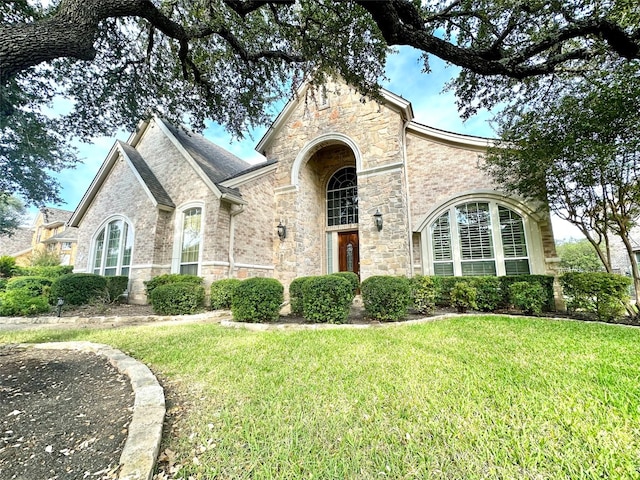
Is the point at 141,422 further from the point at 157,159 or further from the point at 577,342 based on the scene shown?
the point at 157,159

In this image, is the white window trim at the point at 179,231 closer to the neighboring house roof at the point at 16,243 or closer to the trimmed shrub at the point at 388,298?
the trimmed shrub at the point at 388,298

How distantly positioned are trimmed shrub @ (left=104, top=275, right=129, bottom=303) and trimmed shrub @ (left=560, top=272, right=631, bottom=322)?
1281 cm

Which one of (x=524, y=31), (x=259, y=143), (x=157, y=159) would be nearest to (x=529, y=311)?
(x=524, y=31)

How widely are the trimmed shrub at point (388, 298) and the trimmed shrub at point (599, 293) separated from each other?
3.88m

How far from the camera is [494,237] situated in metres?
7.96

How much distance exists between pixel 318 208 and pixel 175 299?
21.6 ft

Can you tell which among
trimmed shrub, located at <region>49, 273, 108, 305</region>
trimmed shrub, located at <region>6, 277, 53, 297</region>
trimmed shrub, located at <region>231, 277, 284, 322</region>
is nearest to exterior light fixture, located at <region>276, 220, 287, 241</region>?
trimmed shrub, located at <region>231, 277, 284, 322</region>

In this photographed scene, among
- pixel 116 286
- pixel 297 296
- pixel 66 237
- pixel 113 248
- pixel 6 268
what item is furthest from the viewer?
pixel 66 237

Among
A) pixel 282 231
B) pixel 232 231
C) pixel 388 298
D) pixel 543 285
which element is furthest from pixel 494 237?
pixel 232 231

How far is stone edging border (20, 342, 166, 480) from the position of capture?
152cm

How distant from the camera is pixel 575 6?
4371mm

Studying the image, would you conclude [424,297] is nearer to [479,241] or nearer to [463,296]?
[463,296]

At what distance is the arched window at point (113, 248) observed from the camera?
9.89m

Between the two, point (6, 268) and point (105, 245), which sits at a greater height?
point (105, 245)
